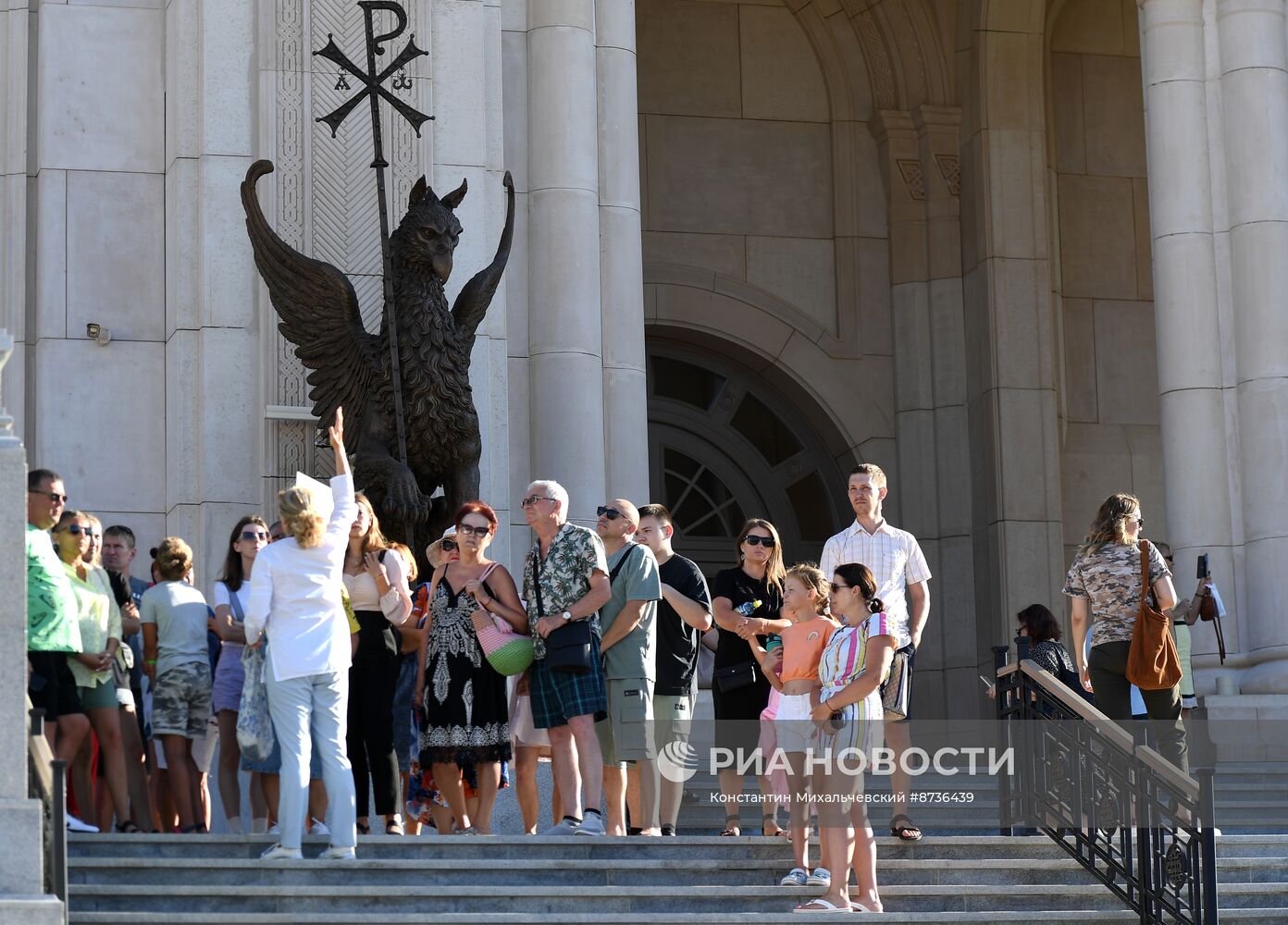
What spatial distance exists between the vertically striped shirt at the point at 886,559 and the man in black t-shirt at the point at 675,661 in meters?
0.74

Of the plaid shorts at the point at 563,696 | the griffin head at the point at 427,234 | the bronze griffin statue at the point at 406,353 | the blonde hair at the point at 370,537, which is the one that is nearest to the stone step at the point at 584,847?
the plaid shorts at the point at 563,696

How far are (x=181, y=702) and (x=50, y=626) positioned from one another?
1.12 metres

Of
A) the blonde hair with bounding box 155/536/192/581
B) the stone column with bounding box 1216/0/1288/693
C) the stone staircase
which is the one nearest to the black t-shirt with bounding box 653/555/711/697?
the stone staircase

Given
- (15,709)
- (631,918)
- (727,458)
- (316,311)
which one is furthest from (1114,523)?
(727,458)

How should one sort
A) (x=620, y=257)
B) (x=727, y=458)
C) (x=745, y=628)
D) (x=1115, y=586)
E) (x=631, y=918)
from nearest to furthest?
1. (x=631, y=918)
2. (x=745, y=628)
3. (x=1115, y=586)
4. (x=620, y=257)
5. (x=727, y=458)

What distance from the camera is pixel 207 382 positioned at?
15492mm

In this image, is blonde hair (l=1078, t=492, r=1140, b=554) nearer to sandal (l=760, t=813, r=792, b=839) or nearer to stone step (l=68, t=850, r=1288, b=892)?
stone step (l=68, t=850, r=1288, b=892)

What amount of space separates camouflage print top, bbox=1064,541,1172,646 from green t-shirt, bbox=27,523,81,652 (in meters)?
5.22

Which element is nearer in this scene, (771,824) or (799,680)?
(799,680)

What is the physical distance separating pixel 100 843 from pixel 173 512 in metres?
5.24

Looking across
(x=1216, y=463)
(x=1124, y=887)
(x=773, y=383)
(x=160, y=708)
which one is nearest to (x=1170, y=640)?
(x=1124, y=887)

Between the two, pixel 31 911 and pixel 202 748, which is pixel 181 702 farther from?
pixel 31 911

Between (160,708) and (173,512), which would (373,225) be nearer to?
(173,512)

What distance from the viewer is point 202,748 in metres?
A: 11.9
